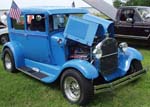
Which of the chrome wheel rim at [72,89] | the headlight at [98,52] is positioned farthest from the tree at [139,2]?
the chrome wheel rim at [72,89]

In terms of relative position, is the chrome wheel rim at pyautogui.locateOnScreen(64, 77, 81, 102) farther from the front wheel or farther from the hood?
the hood

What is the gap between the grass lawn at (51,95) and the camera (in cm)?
591

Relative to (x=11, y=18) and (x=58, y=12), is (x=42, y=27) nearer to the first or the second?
(x=58, y=12)

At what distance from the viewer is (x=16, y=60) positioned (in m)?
7.62

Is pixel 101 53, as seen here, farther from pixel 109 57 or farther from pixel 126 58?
pixel 126 58

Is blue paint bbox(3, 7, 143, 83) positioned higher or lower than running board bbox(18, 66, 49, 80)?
higher

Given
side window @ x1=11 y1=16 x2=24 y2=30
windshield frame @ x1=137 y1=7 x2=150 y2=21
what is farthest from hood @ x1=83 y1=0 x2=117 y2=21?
side window @ x1=11 y1=16 x2=24 y2=30

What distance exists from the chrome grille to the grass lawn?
1.71ft

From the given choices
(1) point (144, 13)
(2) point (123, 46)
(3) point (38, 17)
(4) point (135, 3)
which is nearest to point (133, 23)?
(1) point (144, 13)

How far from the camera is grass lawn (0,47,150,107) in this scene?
233 inches

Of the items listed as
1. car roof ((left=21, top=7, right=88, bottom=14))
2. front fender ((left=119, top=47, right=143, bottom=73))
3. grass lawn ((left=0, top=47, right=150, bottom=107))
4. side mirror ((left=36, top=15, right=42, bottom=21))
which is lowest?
grass lawn ((left=0, top=47, right=150, bottom=107))

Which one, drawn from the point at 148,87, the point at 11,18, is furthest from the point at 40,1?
the point at 148,87

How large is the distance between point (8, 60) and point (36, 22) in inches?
65.5

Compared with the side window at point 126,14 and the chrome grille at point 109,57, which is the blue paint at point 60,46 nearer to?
the chrome grille at point 109,57
